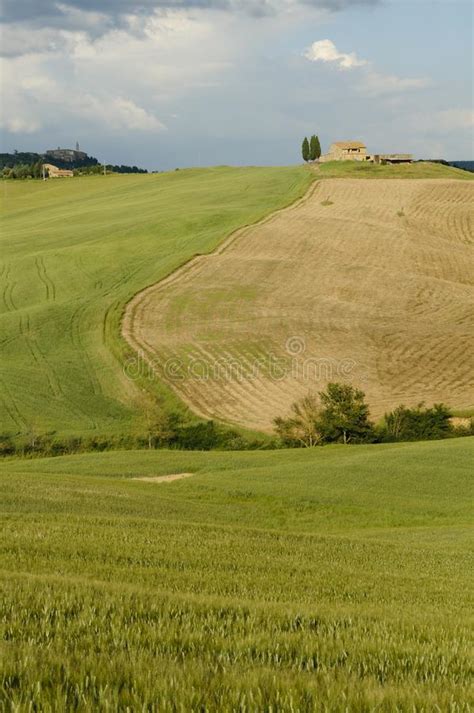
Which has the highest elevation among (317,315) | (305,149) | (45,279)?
(305,149)

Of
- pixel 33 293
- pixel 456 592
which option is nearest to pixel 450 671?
pixel 456 592

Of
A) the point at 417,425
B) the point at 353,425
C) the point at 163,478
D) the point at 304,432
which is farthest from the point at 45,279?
the point at 163,478

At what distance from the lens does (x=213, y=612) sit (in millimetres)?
7562

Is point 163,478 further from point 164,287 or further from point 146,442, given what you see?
point 164,287

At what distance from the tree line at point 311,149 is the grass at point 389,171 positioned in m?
31.5

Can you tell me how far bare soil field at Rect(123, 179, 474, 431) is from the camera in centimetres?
5538

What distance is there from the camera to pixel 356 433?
158 ft

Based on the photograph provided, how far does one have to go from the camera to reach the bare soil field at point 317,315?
5538 cm

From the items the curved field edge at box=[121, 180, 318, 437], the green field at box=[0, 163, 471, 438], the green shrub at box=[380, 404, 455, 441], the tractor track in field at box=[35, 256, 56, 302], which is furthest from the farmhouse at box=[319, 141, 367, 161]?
the green shrub at box=[380, 404, 455, 441]

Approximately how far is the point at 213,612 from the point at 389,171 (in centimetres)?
12861

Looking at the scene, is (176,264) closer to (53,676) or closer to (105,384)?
(105,384)

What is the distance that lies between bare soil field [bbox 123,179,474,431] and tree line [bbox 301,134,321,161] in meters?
70.1

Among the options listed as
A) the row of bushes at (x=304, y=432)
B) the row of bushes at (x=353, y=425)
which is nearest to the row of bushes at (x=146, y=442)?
the row of bushes at (x=304, y=432)

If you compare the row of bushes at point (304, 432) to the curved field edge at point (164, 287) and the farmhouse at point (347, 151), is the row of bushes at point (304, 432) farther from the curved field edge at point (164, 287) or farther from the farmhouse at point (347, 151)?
the farmhouse at point (347, 151)
